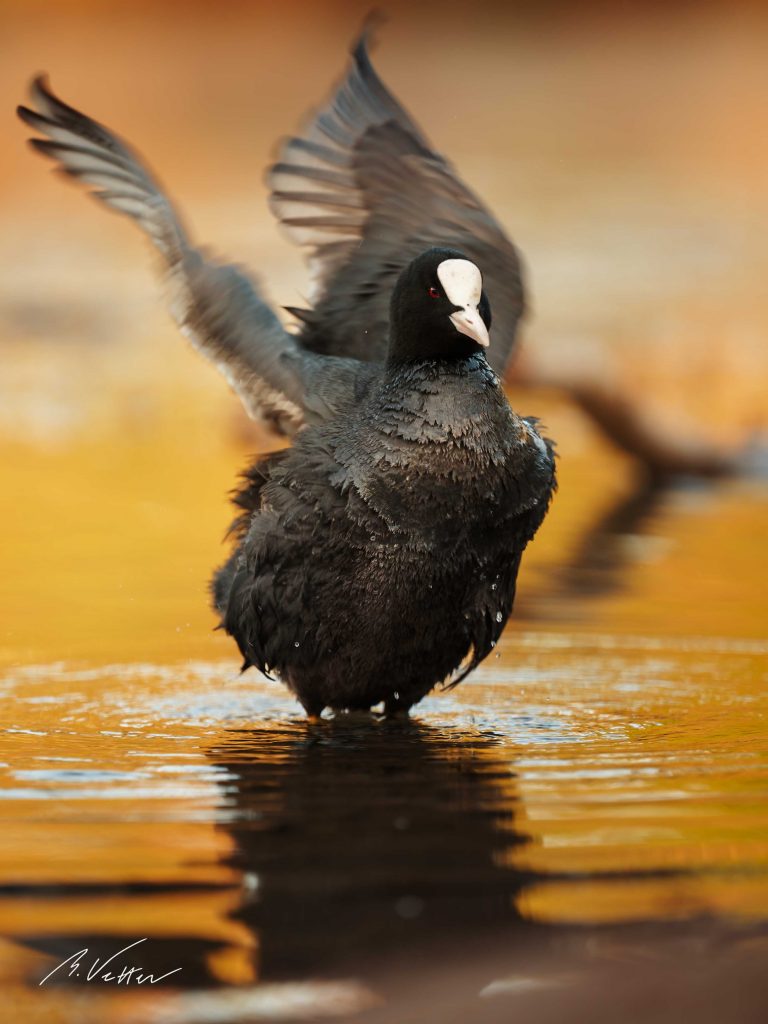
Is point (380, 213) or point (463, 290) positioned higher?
point (380, 213)

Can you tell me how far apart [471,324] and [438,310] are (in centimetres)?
19

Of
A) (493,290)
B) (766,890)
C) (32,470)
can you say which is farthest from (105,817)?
(32,470)

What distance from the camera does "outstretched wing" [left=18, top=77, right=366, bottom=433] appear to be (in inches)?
223

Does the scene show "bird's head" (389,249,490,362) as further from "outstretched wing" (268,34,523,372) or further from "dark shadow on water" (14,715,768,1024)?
"dark shadow on water" (14,715,768,1024)

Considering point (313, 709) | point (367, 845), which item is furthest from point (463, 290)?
point (367, 845)

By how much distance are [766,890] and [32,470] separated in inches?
422

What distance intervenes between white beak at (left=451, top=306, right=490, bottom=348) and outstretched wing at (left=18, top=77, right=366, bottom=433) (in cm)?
59

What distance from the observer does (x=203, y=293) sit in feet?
18.5

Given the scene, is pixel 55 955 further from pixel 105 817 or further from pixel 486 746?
pixel 486 746
